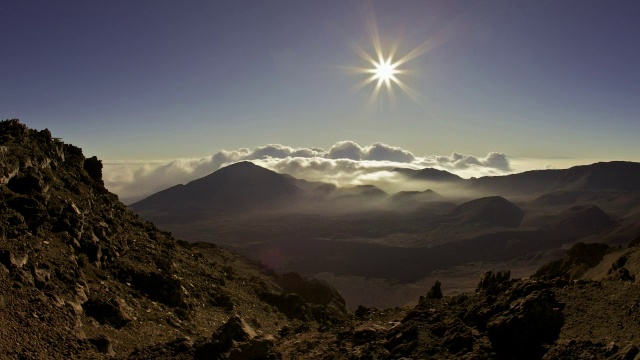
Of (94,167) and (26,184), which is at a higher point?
(94,167)

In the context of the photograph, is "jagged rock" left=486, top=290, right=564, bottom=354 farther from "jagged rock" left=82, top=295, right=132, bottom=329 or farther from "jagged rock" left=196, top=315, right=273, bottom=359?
"jagged rock" left=82, top=295, right=132, bottom=329

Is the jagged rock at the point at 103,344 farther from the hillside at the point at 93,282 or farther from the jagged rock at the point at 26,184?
the jagged rock at the point at 26,184

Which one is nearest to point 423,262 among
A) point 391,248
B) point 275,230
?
point 391,248

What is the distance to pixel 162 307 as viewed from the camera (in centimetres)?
1883

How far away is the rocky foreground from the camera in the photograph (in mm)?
10945

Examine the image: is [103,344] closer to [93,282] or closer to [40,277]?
[40,277]

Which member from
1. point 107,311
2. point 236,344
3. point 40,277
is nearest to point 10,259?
point 40,277

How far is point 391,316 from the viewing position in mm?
18984

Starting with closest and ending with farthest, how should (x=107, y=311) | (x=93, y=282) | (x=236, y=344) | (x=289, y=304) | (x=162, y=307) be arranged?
(x=236, y=344) → (x=107, y=311) → (x=93, y=282) → (x=162, y=307) → (x=289, y=304)

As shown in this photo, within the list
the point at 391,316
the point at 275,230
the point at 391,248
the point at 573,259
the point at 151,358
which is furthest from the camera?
the point at 275,230

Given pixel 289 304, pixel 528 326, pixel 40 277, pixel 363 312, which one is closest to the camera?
pixel 528 326

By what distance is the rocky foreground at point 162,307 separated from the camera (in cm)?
1095

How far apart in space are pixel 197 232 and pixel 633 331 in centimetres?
19460

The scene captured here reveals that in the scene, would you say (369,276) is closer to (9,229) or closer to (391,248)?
(391,248)
